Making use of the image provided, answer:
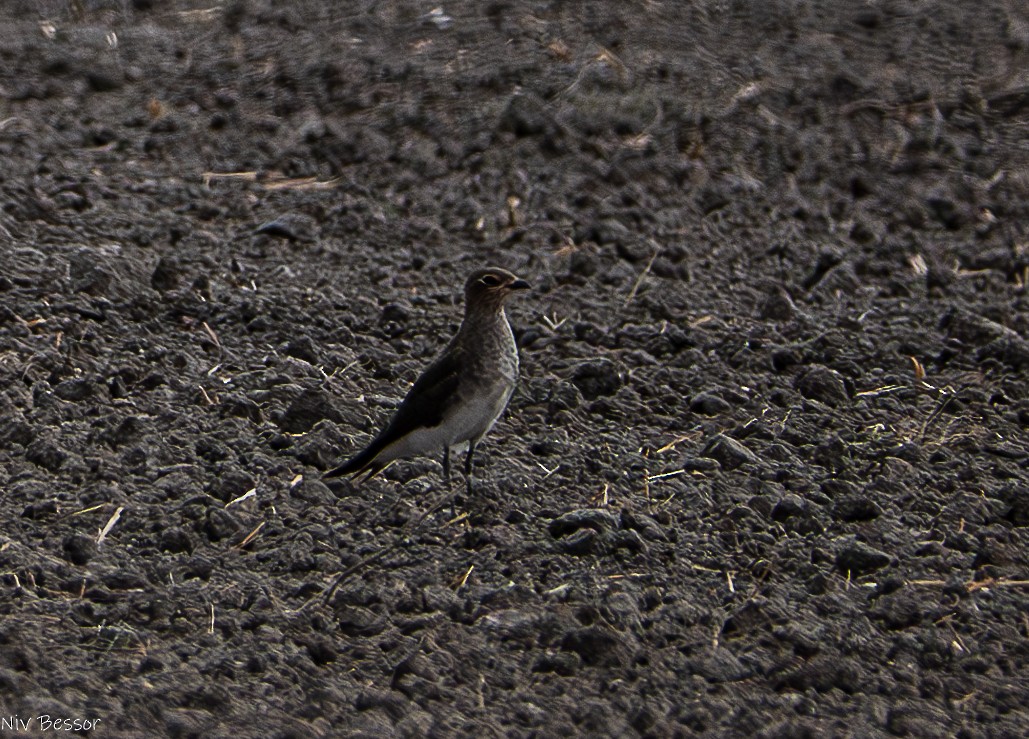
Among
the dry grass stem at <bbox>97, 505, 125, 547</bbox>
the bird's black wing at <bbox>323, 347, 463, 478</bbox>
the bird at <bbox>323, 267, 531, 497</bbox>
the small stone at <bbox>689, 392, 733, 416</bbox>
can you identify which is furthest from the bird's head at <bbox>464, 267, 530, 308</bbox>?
the dry grass stem at <bbox>97, 505, 125, 547</bbox>

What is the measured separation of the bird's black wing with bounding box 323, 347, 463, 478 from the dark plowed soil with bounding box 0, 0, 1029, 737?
0.20 metres

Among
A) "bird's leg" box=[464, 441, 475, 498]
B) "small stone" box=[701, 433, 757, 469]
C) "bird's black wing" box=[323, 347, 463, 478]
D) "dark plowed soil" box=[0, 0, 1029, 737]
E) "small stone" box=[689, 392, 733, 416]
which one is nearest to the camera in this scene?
"dark plowed soil" box=[0, 0, 1029, 737]

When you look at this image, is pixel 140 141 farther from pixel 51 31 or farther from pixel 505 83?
pixel 505 83

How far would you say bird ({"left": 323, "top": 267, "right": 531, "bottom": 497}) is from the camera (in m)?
6.37

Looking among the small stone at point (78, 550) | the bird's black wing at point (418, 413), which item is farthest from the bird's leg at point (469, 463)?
the small stone at point (78, 550)

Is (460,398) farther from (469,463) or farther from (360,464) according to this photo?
(360,464)

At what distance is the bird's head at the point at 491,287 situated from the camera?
6.80 metres

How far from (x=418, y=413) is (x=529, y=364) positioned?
52.1 inches

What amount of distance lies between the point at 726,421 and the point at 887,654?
177cm

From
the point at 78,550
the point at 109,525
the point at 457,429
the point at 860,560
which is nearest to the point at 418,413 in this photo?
the point at 457,429

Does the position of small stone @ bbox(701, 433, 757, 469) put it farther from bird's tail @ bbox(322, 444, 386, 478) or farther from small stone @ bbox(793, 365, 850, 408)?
bird's tail @ bbox(322, 444, 386, 478)

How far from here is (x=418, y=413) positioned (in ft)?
20.9

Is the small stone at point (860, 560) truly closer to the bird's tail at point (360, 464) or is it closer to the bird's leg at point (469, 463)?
the bird's leg at point (469, 463)

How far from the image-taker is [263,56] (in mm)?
9953
